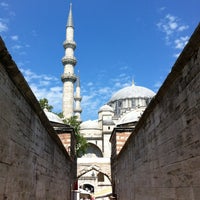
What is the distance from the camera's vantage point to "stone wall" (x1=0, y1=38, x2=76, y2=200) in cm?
273

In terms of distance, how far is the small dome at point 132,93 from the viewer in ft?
152

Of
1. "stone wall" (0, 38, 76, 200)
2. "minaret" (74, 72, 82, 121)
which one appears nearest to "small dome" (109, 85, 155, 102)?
"minaret" (74, 72, 82, 121)

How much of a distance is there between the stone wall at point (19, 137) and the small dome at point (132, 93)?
4206 cm

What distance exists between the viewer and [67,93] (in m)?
30.7

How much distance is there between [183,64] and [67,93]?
93.1 ft

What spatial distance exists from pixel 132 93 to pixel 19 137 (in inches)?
1739

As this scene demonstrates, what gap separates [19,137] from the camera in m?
3.33

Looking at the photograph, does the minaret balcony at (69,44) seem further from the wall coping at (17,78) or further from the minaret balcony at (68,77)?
the wall coping at (17,78)

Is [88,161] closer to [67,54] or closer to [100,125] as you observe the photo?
[67,54]

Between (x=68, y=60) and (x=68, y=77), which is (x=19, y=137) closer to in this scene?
(x=68, y=77)

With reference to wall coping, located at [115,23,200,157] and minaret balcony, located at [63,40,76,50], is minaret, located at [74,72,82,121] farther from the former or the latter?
wall coping, located at [115,23,200,157]

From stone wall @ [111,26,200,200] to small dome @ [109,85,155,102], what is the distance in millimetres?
42087

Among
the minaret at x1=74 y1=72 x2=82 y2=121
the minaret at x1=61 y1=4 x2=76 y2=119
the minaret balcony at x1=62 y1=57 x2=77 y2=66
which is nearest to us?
the minaret at x1=61 y1=4 x2=76 y2=119

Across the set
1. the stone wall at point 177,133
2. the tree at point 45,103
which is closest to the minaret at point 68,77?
the tree at point 45,103
